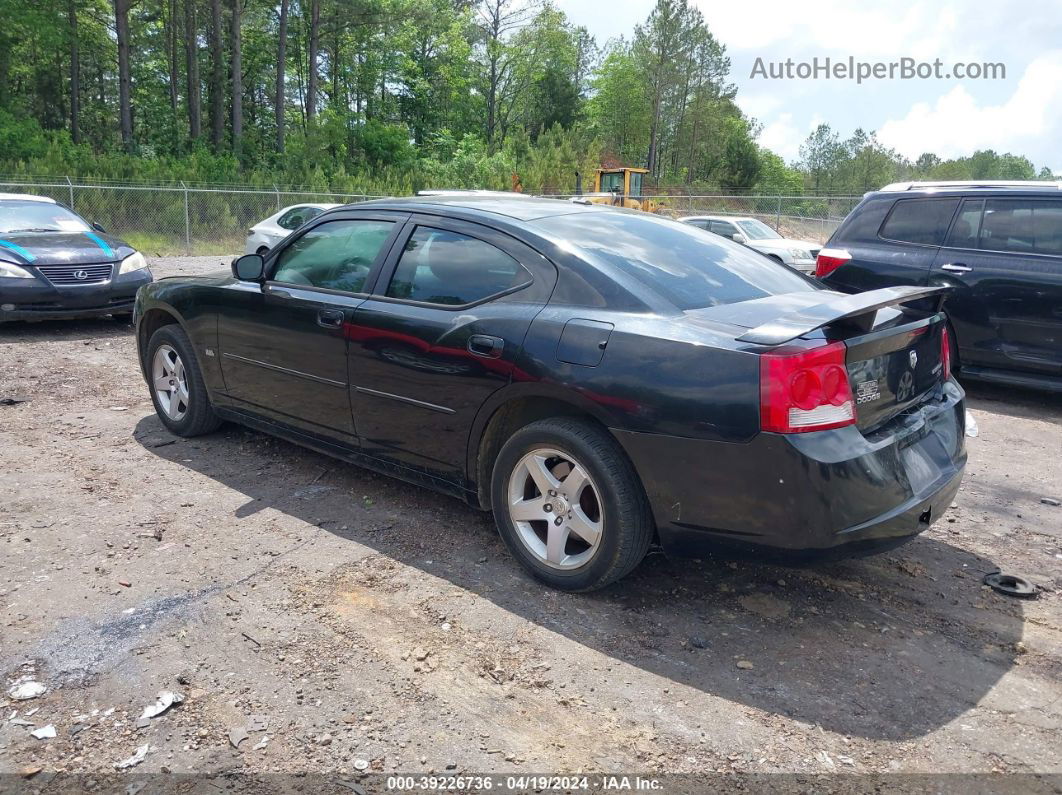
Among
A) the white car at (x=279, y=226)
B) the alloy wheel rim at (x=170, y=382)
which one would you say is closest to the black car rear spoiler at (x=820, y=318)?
the alloy wheel rim at (x=170, y=382)

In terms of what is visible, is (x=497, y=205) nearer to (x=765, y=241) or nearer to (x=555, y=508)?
(x=555, y=508)

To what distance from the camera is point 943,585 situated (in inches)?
145

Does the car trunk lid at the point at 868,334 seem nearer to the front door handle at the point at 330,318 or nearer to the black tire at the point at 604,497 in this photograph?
the black tire at the point at 604,497

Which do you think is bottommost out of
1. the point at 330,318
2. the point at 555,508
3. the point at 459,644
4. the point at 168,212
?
the point at 459,644

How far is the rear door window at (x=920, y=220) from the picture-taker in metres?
7.26

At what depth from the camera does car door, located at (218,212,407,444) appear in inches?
169

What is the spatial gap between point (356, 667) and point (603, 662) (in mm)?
882

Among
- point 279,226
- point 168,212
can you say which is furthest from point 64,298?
point 168,212

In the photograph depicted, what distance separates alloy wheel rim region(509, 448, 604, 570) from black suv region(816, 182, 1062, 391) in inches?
198

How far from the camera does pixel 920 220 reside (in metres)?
7.39

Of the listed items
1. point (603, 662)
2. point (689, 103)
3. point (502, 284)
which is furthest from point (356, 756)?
point (689, 103)

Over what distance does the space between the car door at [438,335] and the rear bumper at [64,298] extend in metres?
5.41

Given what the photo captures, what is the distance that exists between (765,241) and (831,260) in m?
9.86

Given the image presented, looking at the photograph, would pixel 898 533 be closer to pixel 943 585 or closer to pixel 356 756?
pixel 943 585
